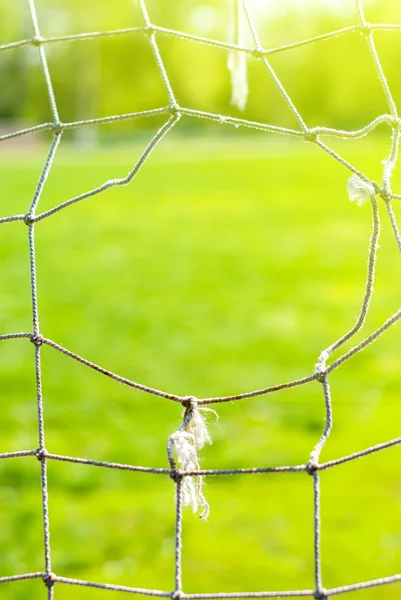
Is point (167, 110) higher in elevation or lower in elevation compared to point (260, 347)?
lower

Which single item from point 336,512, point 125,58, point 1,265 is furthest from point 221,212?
point 125,58

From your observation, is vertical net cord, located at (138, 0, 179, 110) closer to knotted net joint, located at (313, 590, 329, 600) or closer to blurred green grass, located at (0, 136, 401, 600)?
knotted net joint, located at (313, 590, 329, 600)

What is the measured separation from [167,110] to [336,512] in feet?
4.13

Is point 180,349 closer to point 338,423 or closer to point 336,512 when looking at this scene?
point 338,423

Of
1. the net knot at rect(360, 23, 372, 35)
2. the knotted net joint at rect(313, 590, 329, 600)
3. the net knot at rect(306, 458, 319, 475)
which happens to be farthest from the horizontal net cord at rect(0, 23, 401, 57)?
the knotted net joint at rect(313, 590, 329, 600)

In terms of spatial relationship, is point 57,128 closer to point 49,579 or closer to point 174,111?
point 174,111

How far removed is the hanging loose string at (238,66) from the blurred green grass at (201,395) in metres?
1.02

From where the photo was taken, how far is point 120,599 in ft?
5.99

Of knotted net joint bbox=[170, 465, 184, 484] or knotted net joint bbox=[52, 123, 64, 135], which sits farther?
knotted net joint bbox=[52, 123, 64, 135]

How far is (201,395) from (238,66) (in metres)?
1.85

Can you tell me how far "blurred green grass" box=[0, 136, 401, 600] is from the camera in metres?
1.97

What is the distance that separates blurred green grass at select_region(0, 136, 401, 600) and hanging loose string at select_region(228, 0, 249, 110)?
1.02 m

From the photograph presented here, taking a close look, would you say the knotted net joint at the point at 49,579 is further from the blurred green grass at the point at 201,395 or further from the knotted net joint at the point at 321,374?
the blurred green grass at the point at 201,395

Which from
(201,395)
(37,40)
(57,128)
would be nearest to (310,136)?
(57,128)
